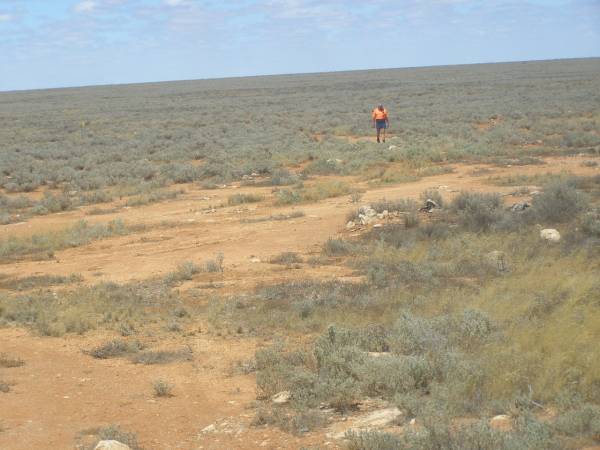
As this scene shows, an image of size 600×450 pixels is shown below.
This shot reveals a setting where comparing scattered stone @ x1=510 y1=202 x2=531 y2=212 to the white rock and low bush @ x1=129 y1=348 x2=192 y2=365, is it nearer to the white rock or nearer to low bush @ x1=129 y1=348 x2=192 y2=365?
low bush @ x1=129 y1=348 x2=192 y2=365

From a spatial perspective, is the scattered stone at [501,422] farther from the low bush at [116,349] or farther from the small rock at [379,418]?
the low bush at [116,349]

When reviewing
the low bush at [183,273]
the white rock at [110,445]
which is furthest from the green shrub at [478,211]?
the white rock at [110,445]

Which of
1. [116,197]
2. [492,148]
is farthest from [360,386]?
[492,148]

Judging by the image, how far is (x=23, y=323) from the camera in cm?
898

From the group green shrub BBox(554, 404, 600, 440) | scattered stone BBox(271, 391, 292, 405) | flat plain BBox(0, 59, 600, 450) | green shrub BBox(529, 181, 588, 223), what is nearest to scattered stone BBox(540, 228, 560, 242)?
flat plain BBox(0, 59, 600, 450)

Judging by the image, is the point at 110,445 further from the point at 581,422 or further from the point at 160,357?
the point at 581,422

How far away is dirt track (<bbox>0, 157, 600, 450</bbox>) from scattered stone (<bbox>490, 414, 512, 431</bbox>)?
1146 millimetres

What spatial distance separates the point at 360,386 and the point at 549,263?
460 centimetres

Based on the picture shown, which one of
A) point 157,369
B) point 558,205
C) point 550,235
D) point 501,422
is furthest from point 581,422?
point 558,205

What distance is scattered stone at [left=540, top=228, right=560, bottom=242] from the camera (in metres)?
10.6

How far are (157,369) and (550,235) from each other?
21.3ft

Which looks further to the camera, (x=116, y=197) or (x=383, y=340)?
(x=116, y=197)

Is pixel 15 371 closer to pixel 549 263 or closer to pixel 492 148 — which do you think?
pixel 549 263

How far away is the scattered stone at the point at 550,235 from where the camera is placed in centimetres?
1061
